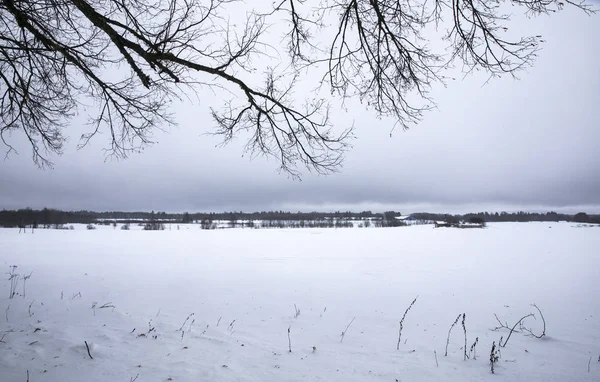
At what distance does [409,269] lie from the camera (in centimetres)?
1164

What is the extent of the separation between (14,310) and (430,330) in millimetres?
6950

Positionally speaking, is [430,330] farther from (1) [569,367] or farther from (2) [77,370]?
(2) [77,370]

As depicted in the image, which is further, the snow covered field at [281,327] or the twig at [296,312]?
the twig at [296,312]

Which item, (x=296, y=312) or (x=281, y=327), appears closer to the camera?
(x=281, y=327)

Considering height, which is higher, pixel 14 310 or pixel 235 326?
pixel 14 310

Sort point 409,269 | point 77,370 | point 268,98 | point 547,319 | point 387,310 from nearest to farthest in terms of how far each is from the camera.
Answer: point 77,370, point 268,98, point 547,319, point 387,310, point 409,269

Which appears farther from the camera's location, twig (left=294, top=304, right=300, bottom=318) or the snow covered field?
twig (left=294, top=304, right=300, bottom=318)

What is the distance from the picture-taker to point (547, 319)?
230 inches

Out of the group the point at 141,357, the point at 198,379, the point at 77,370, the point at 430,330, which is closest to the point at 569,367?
the point at 430,330

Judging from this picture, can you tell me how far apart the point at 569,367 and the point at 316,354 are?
320 centimetres

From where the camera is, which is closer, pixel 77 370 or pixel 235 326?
pixel 77 370

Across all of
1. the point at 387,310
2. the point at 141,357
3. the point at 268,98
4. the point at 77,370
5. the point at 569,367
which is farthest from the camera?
the point at 387,310

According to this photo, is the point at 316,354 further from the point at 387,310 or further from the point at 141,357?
the point at 387,310

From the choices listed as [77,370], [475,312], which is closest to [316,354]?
[77,370]
